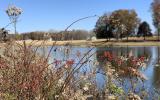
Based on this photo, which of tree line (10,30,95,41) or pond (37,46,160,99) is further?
pond (37,46,160,99)

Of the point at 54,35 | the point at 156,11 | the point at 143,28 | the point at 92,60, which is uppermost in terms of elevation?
the point at 156,11

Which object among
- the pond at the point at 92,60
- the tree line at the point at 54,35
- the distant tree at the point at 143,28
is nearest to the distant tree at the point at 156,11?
the distant tree at the point at 143,28

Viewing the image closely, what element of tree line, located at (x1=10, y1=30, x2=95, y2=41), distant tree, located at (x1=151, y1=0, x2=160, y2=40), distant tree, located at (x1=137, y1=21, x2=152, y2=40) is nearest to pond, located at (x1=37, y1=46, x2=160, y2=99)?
tree line, located at (x1=10, y1=30, x2=95, y2=41)

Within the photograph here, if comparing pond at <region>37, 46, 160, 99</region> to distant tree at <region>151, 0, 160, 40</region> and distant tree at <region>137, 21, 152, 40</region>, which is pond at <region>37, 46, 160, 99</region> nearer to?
distant tree at <region>151, 0, 160, 40</region>

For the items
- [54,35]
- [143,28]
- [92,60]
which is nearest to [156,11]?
[143,28]

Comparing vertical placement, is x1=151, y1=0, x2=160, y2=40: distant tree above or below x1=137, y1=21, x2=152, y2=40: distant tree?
above

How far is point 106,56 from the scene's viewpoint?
25.6 ft

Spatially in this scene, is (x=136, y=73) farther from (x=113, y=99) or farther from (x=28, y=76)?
(x=28, y=76)

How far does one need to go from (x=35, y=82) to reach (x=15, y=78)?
384 millimetres

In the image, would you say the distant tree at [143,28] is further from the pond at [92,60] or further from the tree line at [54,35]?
the tree line at [54,35]

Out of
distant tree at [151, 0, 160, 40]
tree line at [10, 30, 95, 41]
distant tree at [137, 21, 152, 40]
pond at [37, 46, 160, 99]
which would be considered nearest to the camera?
tree line at [10, 30, 95, 41]

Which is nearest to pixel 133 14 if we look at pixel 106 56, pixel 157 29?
pixel 157 29

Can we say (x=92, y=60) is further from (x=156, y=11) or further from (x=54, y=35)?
(x=156, y=11)

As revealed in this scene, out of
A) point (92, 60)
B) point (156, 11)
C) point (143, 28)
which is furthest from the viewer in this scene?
point (143, 28)
